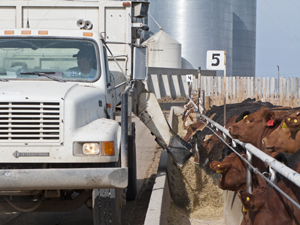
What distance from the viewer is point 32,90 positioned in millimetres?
4996

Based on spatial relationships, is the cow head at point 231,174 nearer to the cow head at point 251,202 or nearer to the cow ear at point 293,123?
the cow ear at point 293,123

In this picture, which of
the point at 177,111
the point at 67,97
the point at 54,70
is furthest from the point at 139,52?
the point at 177,111

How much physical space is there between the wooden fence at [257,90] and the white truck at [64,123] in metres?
10.8

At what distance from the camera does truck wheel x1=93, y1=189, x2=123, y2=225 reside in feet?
17.0

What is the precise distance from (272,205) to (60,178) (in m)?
2.15

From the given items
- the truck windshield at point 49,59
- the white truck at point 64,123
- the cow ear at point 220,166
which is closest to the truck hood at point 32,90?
the white truck at point 64,123

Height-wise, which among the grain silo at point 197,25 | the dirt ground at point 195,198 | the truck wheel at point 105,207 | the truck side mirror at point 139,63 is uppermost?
the grain silo at point 197,25

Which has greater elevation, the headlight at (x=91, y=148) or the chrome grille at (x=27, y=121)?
the chrome grille at (x=27, y=121)

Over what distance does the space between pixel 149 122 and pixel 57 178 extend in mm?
3901

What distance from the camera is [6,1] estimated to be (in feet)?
26.0

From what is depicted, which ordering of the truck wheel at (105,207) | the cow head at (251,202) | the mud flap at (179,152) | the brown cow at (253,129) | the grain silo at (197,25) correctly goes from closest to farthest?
the cow head at (251,202)
the truck wheel at (105,207)
the brown cow at (253,129)
the mud flap at (179,152)
the grain silo at (197,25)

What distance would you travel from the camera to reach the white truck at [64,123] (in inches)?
180

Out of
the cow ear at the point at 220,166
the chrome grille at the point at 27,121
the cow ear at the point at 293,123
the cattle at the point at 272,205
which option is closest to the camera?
the cattle at the point at 272,205

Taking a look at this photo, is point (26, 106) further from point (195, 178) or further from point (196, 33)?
point (196, 33)
